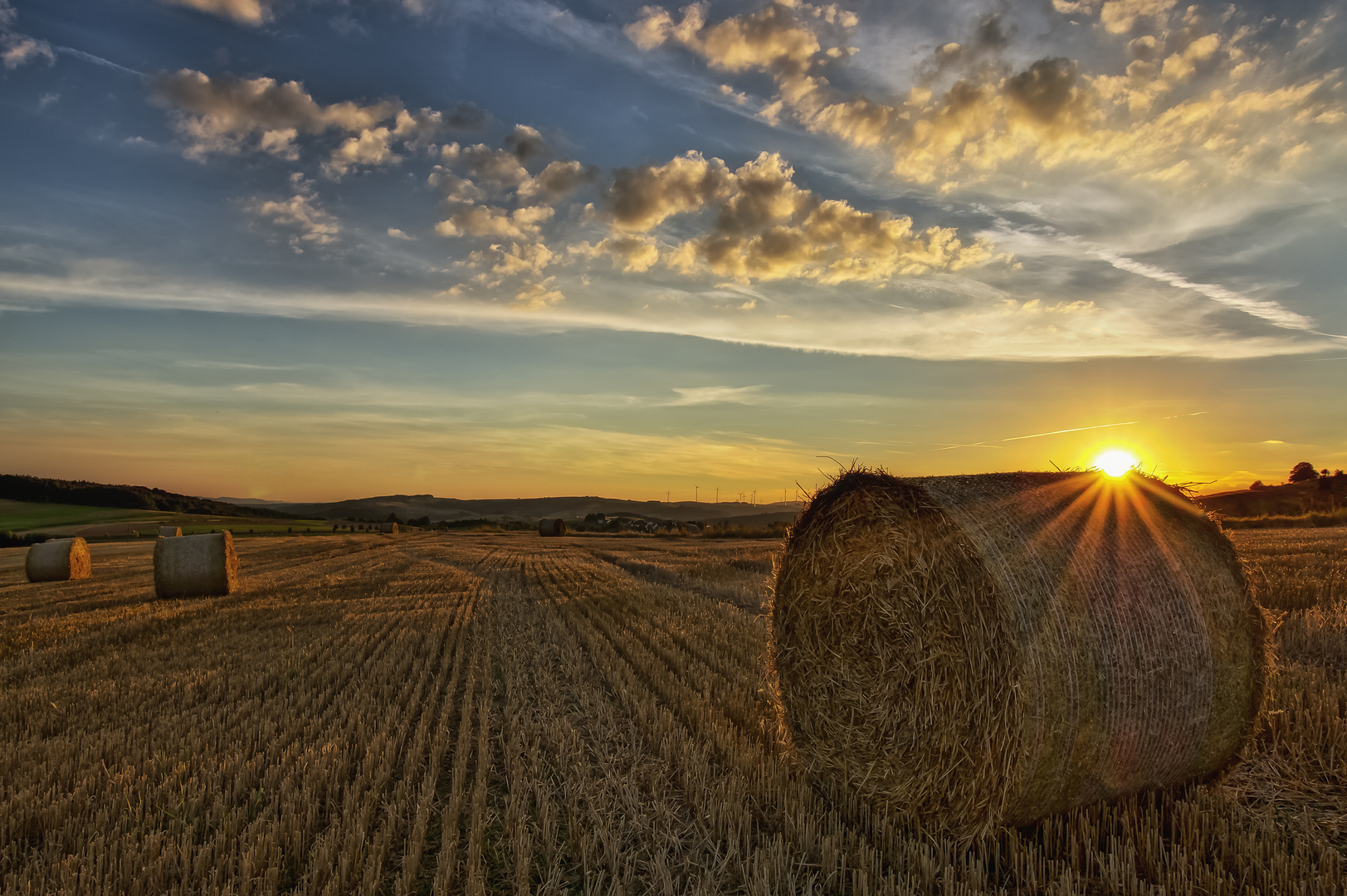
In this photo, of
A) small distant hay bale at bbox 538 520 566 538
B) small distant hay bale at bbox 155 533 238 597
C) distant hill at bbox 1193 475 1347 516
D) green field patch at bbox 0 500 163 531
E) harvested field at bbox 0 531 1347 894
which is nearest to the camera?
harvested field at bbox 0 531 1347 894

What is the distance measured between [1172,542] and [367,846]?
202 inches

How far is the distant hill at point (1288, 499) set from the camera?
1549 inches

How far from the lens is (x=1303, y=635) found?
7227 millimetres

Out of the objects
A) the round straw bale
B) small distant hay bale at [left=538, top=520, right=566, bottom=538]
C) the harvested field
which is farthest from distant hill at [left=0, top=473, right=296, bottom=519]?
the harvested field

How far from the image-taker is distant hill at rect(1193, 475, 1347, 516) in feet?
129

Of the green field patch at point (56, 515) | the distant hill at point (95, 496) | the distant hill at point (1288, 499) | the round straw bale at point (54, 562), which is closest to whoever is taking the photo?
the round straw bale at point (54, 562)

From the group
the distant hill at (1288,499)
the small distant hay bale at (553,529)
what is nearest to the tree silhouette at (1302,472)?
the distant hill at (1288,499)

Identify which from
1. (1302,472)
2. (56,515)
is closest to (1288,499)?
(1302,472)

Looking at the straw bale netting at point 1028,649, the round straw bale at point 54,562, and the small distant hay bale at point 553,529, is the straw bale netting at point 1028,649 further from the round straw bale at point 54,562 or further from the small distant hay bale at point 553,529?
the small distant hay bale at point 553,529

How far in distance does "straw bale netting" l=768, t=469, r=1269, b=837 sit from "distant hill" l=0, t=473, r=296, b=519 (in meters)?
83.5

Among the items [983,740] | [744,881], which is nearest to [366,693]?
[744,881]

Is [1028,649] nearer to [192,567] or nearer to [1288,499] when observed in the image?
[192,567]

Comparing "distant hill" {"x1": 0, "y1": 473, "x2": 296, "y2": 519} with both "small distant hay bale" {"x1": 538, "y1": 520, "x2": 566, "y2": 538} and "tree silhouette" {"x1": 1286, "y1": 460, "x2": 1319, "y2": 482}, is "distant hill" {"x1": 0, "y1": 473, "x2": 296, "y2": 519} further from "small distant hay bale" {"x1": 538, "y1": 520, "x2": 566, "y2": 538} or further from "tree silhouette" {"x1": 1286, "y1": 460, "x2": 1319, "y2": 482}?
"tree silhouette" {"x1": 1286, "y1": 460, "x2": 1319, "y2": 482}

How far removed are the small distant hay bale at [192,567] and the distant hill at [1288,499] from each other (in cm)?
4229
